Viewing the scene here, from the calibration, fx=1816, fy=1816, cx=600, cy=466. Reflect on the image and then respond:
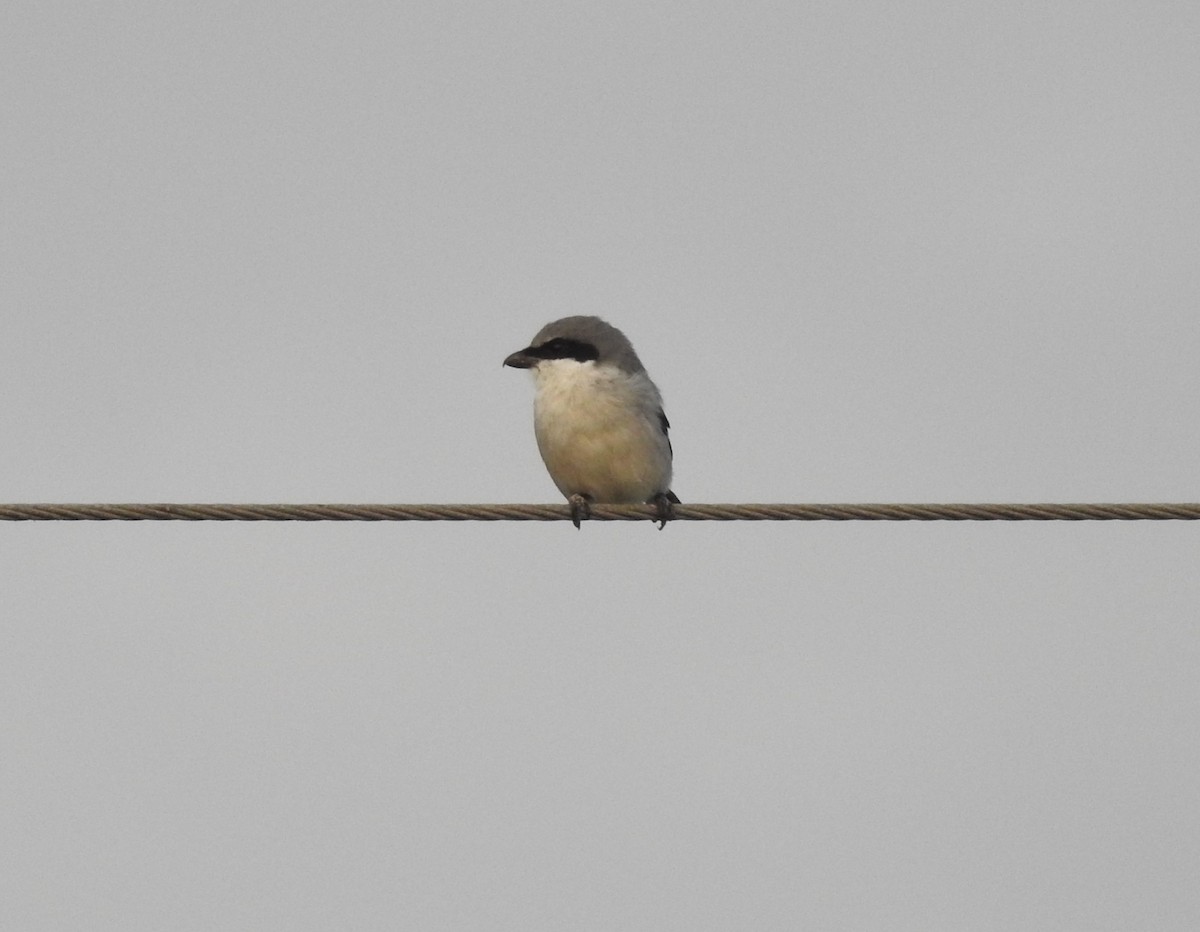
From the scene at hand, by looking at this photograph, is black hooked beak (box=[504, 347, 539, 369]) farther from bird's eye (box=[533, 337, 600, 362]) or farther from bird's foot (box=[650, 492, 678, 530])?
bird's foot (box=[650, 492, 678, 530])

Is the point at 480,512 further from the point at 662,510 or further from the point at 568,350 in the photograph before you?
the point at 568,350

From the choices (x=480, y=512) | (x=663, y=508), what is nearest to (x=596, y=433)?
(x=663, y=508)

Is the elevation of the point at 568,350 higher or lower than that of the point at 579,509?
higher

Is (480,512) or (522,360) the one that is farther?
(522,360)

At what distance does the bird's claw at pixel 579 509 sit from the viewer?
843 cm

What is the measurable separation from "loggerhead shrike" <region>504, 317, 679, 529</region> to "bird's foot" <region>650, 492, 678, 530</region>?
3 cm

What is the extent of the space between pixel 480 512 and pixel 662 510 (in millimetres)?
A: 1743

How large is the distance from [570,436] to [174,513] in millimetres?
3363

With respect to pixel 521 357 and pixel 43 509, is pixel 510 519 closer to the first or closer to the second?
pixel 43 509

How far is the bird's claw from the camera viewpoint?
843 cm

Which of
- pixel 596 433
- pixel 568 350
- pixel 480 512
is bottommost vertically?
pixel 480 512

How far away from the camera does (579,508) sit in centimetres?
887

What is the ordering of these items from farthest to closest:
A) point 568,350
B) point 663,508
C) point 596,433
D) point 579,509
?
point 568,350
point 596,433
point 663,508
point 579,509

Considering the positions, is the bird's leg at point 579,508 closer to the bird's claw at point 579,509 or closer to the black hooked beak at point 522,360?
the bird's claw at point 579,509
